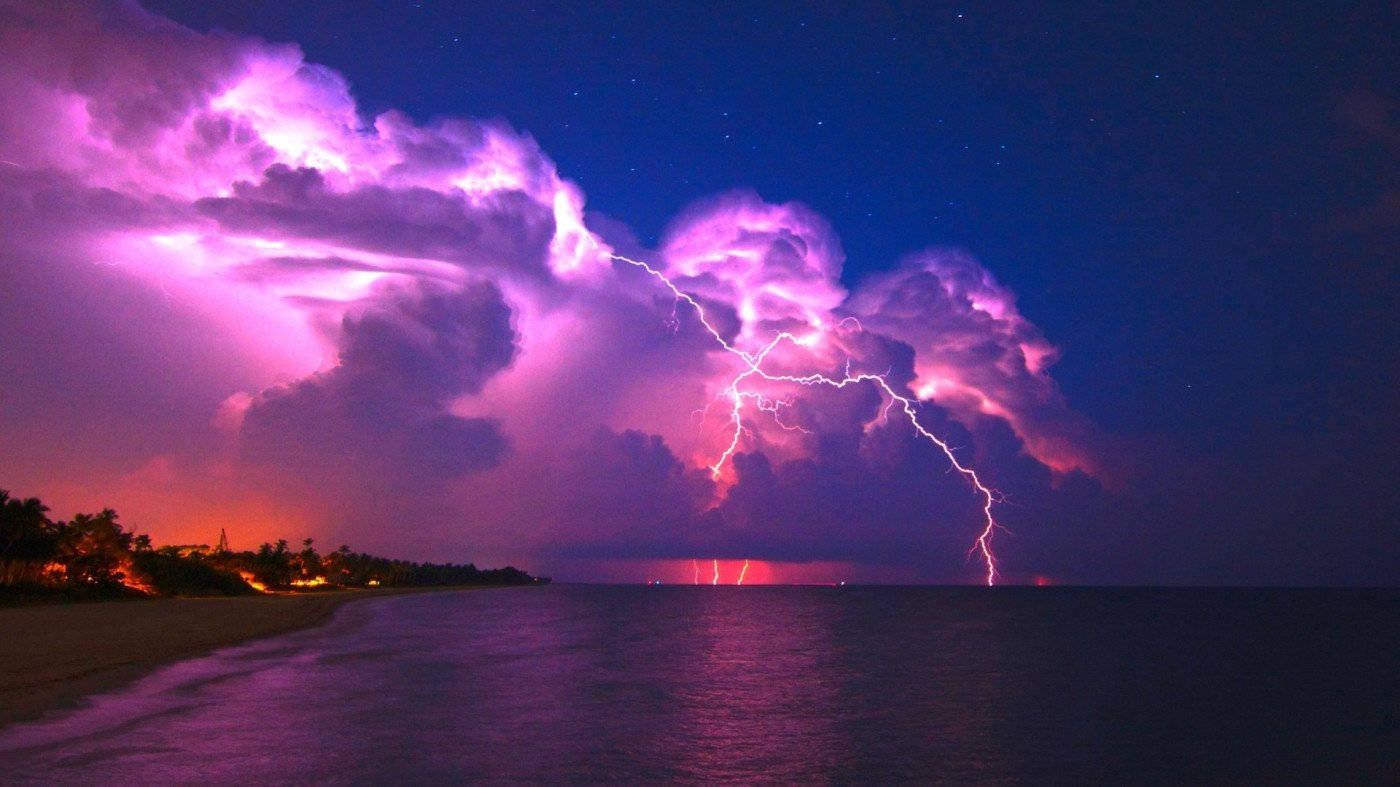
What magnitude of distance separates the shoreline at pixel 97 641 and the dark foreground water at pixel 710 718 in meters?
1.10

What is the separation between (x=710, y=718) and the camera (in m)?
18.7

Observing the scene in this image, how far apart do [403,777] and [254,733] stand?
4141 millimetres

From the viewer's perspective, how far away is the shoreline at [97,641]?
18.3 m

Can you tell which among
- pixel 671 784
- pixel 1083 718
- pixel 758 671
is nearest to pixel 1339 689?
pixel 1083 718

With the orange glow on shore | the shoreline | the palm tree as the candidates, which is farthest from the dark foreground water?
the orange glow on shore

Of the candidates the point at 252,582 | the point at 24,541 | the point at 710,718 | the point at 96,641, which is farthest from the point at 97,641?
the point at 252,582

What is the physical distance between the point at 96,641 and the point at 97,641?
34 millimetres

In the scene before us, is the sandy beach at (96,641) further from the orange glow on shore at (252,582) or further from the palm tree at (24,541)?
the orange glow on shore at (252,582)

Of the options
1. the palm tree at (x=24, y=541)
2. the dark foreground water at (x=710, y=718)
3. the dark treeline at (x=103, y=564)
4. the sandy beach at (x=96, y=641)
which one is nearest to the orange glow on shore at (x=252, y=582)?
the dark treeline at (x=103, y=564)

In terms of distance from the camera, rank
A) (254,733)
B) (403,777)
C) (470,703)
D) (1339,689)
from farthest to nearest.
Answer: (1339,689)
(470,703)
(254,733)
(403,777)

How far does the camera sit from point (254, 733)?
1515 cm

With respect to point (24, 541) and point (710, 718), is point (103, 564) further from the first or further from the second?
point (710, 718)

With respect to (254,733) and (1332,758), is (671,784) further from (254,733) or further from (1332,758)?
(1332,758)

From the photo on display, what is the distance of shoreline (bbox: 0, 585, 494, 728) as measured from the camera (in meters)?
18.3
